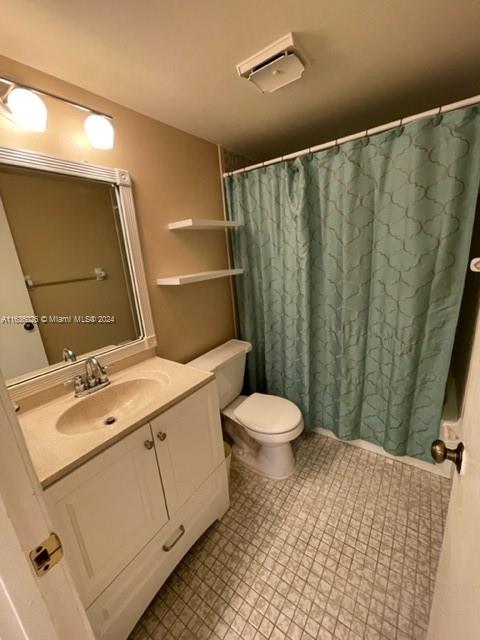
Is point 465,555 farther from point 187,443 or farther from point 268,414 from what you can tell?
point 268,414

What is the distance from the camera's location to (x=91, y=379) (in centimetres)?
124

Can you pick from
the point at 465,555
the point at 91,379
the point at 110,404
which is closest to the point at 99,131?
the point at 91,379

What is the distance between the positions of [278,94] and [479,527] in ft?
5.70

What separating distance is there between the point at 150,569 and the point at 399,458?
1.59 meters

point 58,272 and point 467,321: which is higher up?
point 58,272

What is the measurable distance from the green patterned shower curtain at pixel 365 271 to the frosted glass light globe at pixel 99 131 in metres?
0.91

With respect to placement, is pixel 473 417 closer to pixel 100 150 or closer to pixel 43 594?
pixel 43 594

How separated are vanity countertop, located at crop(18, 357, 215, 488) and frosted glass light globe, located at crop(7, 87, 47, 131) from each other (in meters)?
1.08

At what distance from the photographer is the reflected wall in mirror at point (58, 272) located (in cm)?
105

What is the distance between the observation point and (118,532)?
95 centimetres

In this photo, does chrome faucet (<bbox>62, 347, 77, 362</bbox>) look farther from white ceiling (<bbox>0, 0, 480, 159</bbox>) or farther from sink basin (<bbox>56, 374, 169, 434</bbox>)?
white ceiling (<bbox>0, 0, 480, 159</bbox>)

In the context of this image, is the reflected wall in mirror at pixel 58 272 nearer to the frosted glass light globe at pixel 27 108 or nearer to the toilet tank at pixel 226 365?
the frosted glass light globe at pixel 27 108

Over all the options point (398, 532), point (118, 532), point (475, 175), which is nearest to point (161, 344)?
point (118, 532)

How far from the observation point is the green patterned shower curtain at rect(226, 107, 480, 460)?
1.29 metres
